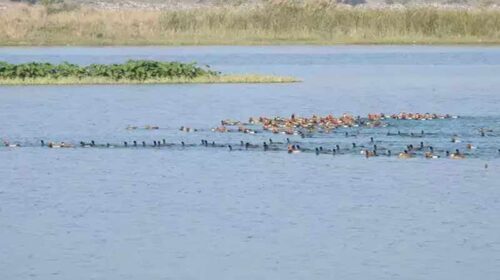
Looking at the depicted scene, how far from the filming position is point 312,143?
30609 millimetres

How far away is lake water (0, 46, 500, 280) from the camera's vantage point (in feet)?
60.0

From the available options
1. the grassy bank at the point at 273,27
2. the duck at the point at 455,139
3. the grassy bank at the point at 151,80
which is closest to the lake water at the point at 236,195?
the duck at the point at 455,139

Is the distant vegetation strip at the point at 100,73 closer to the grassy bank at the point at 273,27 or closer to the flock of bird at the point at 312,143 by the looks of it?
the flock of bird at the point at 312,143

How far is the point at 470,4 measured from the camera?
334 ft

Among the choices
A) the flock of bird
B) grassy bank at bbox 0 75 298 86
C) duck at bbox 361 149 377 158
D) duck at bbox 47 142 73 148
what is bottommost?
grassy bank at bbox 0 75 298 86

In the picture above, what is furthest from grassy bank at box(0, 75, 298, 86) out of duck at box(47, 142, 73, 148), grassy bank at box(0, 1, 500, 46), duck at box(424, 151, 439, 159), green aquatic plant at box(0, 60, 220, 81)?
duck at box(424, 151, 439, 159)

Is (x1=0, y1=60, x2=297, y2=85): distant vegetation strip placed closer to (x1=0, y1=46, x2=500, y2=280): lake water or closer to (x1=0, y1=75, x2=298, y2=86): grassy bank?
(x1=0, y1=75, x2=298, y2=86): grassy bank

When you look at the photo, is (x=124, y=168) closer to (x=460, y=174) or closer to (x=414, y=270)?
(x=460, y=174)

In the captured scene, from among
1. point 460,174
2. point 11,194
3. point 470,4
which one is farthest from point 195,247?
point 470,4

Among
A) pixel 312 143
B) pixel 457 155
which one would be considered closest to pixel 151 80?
pixel 312 143

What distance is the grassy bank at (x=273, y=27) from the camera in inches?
2554

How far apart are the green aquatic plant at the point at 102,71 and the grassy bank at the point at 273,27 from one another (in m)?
19.6

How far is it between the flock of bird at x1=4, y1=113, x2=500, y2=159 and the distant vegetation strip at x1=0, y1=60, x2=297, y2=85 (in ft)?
34.5

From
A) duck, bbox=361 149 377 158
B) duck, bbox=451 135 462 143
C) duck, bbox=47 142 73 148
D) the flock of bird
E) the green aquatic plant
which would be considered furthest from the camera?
the green aquatic plant
